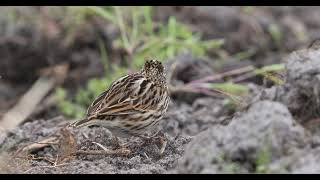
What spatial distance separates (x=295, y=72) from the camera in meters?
4.51

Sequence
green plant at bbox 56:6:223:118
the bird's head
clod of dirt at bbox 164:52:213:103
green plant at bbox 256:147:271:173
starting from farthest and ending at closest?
green plant at bbox 56:6:223:118 < clod of dirt at bbox 164:52:213:103 < the bird's head < green plant at bbox 256:147:271:173

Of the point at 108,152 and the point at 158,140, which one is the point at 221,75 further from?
the point at 108,152

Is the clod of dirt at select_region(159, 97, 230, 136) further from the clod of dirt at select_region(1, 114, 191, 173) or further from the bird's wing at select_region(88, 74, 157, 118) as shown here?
the bird's wing at select_region(88, 74, 157, 118)

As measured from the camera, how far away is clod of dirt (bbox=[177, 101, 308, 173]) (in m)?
3.93

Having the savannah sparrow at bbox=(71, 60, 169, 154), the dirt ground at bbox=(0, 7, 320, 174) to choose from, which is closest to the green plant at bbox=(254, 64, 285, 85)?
the dirt ground at bbox=(0, 7, 320, 174)

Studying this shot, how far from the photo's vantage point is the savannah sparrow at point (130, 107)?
5.39m

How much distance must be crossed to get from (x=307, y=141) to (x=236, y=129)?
40 centimetres

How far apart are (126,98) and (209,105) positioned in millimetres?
2438

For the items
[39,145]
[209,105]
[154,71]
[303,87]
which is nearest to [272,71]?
[209,105]

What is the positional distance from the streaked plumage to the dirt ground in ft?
0.59

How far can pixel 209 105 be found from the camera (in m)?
7.86

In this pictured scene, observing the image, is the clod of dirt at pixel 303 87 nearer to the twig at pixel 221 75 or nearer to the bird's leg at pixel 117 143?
the bird's leg at pixel 117 143
